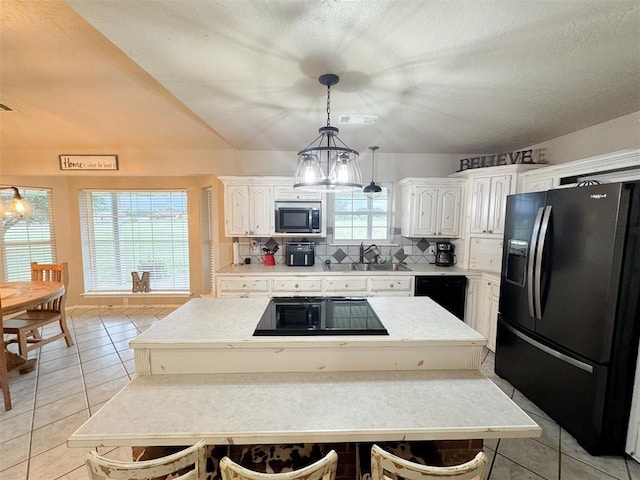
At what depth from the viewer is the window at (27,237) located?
4.06m

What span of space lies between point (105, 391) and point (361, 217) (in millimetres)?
3607

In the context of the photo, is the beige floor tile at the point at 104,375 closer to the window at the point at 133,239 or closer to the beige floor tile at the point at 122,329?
the beige floor tile at the point at 122,329

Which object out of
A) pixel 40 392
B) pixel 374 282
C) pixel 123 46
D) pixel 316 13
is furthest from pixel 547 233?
pixel 40 392

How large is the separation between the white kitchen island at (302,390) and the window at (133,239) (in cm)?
337

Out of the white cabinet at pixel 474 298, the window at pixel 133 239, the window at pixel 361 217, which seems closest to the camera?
the white cabinet at pixel 474 298

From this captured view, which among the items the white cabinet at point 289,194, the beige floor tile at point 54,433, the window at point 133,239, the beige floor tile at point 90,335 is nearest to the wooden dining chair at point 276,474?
the beige floor tile at point 54,433

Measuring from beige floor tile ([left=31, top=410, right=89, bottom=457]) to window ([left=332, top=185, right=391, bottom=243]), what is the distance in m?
3.31

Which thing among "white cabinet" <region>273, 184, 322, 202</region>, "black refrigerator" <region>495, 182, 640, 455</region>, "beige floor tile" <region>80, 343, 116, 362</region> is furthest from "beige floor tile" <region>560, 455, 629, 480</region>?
"beige floor tile" <region>80, 343, 116, 362</region>

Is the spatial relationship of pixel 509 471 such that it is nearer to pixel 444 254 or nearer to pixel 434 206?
pixel 444 254

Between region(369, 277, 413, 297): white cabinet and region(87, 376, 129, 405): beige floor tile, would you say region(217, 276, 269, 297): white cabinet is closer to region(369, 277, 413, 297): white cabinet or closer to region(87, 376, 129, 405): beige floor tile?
region(87, 376, 129, 405): beige floor tile

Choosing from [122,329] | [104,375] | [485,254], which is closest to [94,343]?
[122,329]

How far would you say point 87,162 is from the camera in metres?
3.80

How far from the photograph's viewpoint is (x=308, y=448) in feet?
4.18

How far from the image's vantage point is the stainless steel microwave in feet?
12.0
